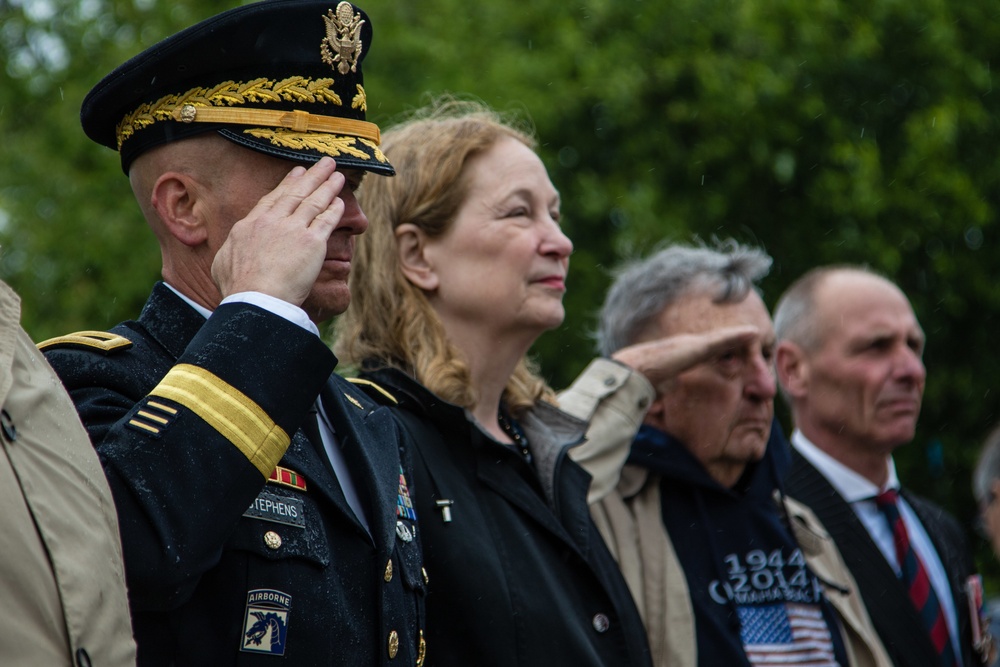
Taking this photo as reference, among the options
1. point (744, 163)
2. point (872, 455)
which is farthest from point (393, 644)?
point (744, 163)

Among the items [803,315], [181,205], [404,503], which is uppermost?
[803,315]

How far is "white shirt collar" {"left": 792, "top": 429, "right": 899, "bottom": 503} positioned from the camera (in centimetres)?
505

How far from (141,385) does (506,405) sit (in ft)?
5.42

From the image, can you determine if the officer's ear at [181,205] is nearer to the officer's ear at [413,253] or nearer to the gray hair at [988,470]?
the officer's ear at [413,253]

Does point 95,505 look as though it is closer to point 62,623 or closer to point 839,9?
point 62,623

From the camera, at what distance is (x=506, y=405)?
384 centimetres

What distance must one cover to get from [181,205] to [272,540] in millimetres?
690

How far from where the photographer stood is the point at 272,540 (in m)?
2.25

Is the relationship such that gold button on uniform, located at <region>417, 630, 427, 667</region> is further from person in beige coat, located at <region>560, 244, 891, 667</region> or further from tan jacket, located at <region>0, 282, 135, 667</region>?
person in beige coat, located at <region>560, 244, 891, 667</region>

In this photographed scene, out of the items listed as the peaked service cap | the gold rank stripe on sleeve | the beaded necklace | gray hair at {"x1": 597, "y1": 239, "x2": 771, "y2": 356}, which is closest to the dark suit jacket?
gray hair at {"x1": 597, "y1": 239, "x2": 771, "y2": 356}

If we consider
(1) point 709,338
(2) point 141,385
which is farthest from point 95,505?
(1) point 709,338

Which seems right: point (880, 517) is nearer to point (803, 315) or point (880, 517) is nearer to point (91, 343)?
point (803, 315)

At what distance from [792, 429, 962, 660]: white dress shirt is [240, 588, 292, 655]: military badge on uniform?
121 inches

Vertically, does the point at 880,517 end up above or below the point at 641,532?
above
